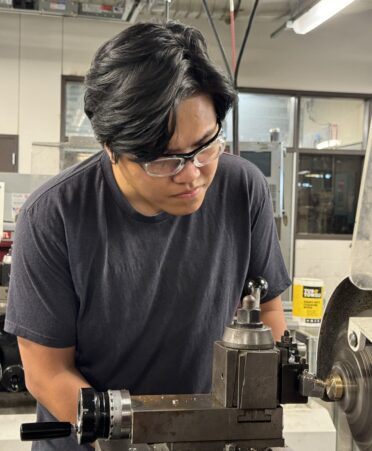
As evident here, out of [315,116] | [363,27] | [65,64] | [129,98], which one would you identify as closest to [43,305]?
[129,98]

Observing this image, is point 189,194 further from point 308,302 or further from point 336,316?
point 308,302

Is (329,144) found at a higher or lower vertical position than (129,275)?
higher

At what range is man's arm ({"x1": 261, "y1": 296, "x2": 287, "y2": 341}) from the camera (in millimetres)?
1104

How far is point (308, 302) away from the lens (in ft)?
6.37

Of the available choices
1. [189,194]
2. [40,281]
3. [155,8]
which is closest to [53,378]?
[40,281]

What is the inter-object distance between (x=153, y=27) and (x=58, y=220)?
0.36 meters

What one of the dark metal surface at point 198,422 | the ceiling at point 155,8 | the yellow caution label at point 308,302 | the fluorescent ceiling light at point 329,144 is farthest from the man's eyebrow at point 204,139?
the fluorescent ceiling light at point 329,144

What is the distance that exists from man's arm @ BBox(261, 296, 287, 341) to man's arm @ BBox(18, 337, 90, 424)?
383mm

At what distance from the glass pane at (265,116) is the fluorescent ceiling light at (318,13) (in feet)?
3.23

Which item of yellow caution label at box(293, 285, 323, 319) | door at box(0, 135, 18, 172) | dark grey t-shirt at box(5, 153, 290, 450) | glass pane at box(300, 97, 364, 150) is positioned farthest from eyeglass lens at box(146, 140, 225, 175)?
glass pane at box(300, 97, 364, 150)

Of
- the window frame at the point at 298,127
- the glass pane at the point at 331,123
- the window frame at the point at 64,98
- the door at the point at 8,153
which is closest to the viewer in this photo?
the door at the point at 8,153

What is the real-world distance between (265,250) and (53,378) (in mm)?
473

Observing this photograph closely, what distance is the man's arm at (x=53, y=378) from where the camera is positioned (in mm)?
938

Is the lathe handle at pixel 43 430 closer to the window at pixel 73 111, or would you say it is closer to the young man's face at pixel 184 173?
the young man's face at pixel 184 173
